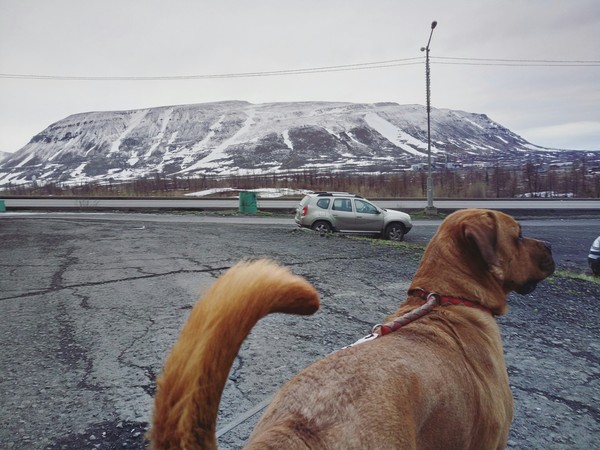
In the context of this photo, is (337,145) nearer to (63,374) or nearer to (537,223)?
(537,223)

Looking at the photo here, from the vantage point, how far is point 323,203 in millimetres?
14977

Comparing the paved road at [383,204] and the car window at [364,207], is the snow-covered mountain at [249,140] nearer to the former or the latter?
the paved road at [383,204]

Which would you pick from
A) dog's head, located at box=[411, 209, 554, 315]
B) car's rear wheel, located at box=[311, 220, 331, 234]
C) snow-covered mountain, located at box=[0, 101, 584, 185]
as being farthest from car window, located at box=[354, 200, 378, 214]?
snow-covered mountain, located at box=[0, 101, 584, 185]

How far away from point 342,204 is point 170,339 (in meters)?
11.2

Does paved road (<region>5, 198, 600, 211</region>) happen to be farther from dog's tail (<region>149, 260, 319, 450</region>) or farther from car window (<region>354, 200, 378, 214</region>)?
dog's tail (<region>149, 260, 319, 450</region>)

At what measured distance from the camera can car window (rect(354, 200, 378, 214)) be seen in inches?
595

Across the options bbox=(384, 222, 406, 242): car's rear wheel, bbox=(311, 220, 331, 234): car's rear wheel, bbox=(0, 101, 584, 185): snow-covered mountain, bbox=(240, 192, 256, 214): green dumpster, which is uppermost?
bbox=(0, 101, 584, 185): snow-covered mountain

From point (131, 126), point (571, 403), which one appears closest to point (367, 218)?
point (571, 403)

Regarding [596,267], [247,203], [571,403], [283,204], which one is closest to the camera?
[571,403]

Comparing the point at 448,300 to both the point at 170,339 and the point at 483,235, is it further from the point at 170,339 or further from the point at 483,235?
the point at 170,339

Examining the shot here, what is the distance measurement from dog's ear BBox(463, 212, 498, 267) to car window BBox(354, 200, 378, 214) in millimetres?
12436

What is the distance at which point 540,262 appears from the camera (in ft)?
9.66

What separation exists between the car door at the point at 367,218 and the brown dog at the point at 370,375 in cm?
1244

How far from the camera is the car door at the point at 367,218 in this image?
15008 mm
